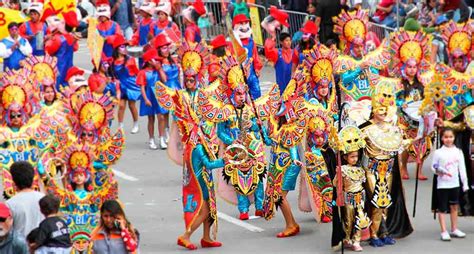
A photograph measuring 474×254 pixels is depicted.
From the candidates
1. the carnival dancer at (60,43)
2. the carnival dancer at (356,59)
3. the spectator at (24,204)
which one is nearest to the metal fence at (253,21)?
the carnival dancer at (60,43)

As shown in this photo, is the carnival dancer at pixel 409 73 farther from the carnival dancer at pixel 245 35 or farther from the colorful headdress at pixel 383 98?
the colorful headdress at pixel 383 98

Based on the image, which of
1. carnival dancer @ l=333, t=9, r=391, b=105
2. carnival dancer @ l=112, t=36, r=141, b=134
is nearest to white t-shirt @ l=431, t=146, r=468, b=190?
carnival dancer @ l=333, t=9, r=391, b=105

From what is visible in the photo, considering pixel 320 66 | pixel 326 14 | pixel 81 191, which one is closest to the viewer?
pixel 81 191

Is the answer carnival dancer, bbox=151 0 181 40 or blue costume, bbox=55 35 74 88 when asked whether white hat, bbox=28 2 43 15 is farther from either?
carnival dancer, bbox=151 0 181 40

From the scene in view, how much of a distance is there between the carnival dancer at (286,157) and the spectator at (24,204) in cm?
352

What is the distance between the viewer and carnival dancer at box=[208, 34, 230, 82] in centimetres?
1967

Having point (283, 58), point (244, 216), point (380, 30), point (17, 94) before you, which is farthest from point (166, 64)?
point (380, 30)

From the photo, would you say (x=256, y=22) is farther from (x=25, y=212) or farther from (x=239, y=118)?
(x=25, y=212)

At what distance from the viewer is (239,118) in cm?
1716

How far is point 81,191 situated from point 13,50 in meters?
7.97

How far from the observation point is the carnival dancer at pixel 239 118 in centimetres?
1691

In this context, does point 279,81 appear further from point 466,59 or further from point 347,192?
point 347,192

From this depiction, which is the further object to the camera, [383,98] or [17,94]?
[17,94]

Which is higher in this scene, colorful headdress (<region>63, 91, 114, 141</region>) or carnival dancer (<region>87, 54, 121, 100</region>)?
colorful headdress (<region>63, 91, 114, 141</region>)
